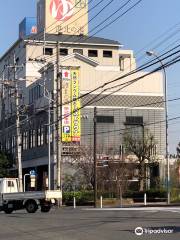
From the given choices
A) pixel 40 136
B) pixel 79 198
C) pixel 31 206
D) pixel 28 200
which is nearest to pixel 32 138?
pixel 40 136

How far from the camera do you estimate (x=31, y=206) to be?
36.8m

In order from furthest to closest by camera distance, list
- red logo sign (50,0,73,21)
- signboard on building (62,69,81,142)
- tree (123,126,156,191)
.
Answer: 1. red logo sign (50,0,73,21)
2. tree (123,126,156,191)
3. signboard on building (62,69,81,142)

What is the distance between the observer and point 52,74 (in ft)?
238

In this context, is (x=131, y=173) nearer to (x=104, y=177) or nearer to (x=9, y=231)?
(x=104, y=177)

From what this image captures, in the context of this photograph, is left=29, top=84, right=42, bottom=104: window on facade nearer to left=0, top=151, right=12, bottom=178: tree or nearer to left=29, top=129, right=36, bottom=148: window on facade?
left=29, top=129, right=36, bottom=148: window on facade

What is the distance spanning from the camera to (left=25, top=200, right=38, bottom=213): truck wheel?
36656mm

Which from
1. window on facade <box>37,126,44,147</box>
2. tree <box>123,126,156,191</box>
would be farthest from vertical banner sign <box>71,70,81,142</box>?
window on facade <box>37,126,44,147</box>

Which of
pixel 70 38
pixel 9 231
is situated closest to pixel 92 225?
pixel 9 231

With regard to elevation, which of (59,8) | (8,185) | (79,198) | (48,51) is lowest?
(79,198)

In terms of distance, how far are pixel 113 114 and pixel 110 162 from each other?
1653 cm

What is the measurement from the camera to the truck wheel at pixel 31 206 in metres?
36.7

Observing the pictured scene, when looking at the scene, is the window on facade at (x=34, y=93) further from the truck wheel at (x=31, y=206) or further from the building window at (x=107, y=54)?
the truck wheel at (x=31, y=206)

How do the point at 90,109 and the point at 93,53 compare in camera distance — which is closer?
the point at 90,109

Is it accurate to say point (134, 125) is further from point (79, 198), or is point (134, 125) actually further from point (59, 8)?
point (59, 8)
